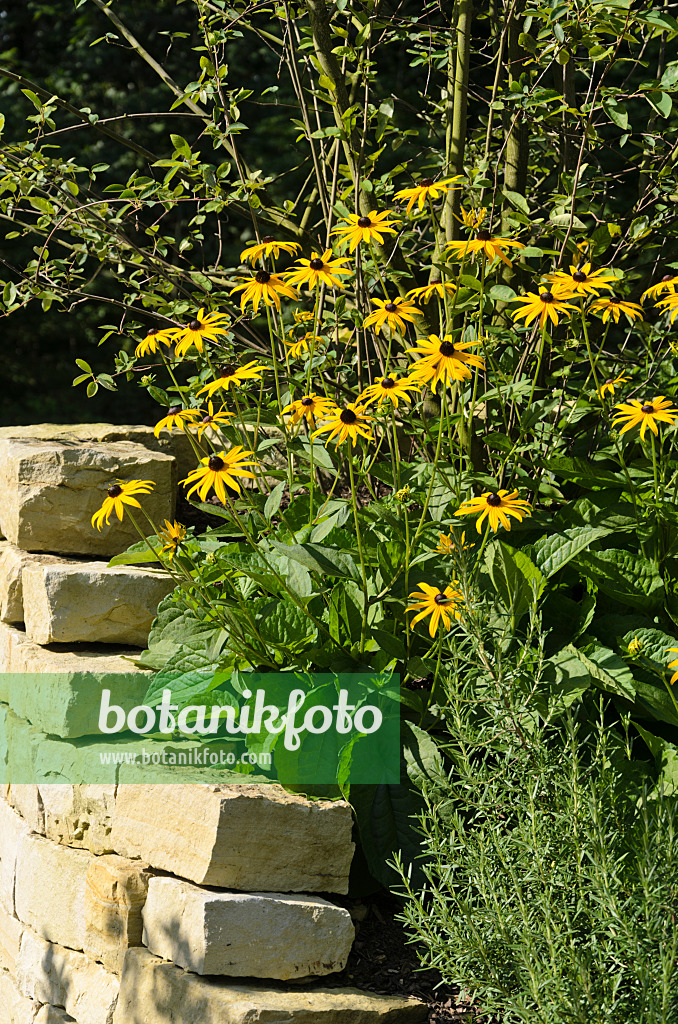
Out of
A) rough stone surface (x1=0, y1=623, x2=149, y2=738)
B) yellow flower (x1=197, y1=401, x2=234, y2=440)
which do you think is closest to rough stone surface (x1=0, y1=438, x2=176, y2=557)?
rough stone surface (x1=0, y1=623, x2=149, y2=738)

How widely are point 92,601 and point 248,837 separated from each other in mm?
1011

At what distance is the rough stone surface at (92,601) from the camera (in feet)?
8.77

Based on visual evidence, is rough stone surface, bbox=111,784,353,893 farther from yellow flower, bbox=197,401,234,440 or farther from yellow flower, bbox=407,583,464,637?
yellow flower, bbox=197,401,234,440

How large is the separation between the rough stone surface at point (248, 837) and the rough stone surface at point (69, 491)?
41.3 inches

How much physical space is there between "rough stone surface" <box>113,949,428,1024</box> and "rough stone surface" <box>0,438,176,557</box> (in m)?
1.34

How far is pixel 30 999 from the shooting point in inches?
101

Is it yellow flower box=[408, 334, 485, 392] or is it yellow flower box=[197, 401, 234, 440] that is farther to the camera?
yellow flower box=[197, 401, 234, 440]

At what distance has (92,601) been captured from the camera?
270cm

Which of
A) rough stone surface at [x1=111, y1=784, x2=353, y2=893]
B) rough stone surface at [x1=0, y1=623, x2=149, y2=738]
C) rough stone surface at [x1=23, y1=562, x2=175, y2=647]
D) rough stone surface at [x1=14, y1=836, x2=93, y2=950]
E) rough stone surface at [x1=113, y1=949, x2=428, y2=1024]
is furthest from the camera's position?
rough stone surface at [x1=23, y1=562, x2=175, y2=647]

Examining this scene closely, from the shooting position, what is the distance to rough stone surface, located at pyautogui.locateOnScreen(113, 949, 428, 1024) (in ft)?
5.91

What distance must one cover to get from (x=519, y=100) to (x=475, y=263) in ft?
1.46

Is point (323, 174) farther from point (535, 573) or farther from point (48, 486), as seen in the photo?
point (535, 573)

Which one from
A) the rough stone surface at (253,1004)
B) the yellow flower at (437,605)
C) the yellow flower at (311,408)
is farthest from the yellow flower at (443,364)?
the rough stone surface at (253,1004)

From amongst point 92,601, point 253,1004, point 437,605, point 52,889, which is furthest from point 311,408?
point 52,889
